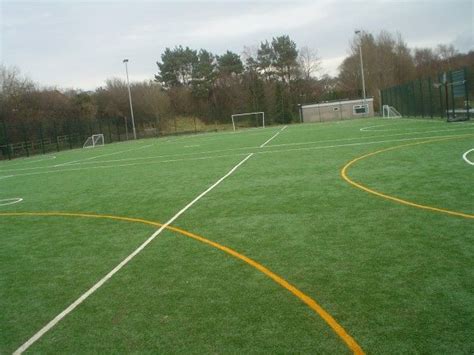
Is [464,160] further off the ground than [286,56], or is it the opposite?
[286,56]

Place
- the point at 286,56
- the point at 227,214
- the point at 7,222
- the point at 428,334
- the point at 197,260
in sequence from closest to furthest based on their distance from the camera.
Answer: the point at 428,334
the point at 197,260
the point at 227,214
the point at 7,222
the point at 286,56

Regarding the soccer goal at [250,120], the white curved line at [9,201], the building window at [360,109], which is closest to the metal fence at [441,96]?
the building window at [360,109]

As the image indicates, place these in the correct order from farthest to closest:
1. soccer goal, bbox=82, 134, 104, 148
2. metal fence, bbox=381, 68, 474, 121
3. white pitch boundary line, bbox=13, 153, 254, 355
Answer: soccer goal, bbox=82, 134, 104, 148 < metal fence, bbox=381, 68, 474, 121 < white pitch boundary line, bbox=13, 153, 254, 355

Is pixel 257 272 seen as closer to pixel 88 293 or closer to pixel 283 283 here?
pixel 283 283

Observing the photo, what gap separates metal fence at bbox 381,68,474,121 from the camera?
21.0 m

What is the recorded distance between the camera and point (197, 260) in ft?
17.0

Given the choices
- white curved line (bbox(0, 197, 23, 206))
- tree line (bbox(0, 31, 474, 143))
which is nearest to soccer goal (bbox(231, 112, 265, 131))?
tree line (bbox(0, 31, 474, 143))

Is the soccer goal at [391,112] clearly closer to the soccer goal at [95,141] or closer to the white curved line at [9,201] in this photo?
the soccer goal at [95,141]

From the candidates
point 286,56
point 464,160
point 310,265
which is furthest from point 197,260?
point 286,56

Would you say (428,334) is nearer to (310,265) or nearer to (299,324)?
(299,324)

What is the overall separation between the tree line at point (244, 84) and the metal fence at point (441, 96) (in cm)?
2306

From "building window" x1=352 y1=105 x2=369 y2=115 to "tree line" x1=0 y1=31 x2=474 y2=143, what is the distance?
8140 millimetres

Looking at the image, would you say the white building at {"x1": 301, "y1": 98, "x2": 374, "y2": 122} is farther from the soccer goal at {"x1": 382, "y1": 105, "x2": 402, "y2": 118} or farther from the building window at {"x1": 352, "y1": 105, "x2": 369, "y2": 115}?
the soccer goal at {"x1": 382, "y1": 105, "x2": 402, "y2": 118}

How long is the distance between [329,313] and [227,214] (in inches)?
153
